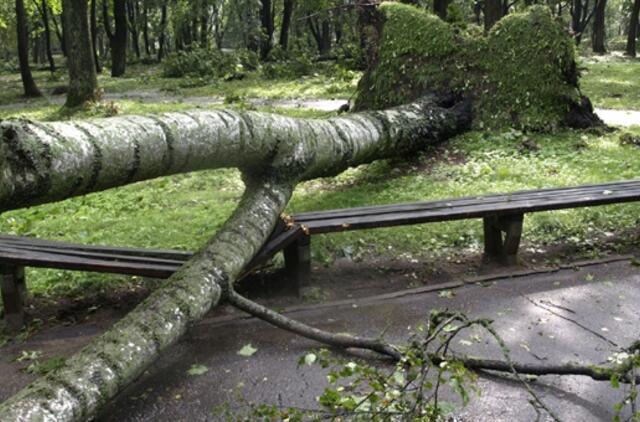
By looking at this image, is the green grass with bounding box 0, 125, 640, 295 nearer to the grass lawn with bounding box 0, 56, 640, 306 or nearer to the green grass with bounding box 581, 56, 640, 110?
the grass lawn with bounding box 0, 56, 640, 306

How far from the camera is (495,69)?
348 inches

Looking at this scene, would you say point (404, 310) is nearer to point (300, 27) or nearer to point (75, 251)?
point (75, 251)

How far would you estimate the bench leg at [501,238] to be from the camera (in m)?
5.07

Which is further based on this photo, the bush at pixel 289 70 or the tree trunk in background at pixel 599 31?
the tree trunk in background at pixel 599 31

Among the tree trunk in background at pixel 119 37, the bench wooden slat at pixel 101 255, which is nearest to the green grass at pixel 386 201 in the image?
the bench wooden slat at pixel 101 255

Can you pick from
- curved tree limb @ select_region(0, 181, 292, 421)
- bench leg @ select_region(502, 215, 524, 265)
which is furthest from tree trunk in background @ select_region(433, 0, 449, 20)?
curved tree limb @ select_region(0, 181, 292, 421)

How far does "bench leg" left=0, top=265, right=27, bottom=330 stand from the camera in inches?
167

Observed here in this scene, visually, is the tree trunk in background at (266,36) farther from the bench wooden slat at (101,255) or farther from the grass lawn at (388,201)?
the bench wooden slat at (101,255)

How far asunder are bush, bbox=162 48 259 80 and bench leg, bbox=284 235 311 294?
669 inches

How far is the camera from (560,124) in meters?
8.73

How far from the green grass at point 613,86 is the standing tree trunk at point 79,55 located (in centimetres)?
966

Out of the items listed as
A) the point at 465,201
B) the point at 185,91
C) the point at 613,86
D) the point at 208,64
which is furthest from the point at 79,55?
the point at 613,86

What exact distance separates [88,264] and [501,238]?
325 centimetres

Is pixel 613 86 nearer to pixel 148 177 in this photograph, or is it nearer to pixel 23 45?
pixel 148 177
